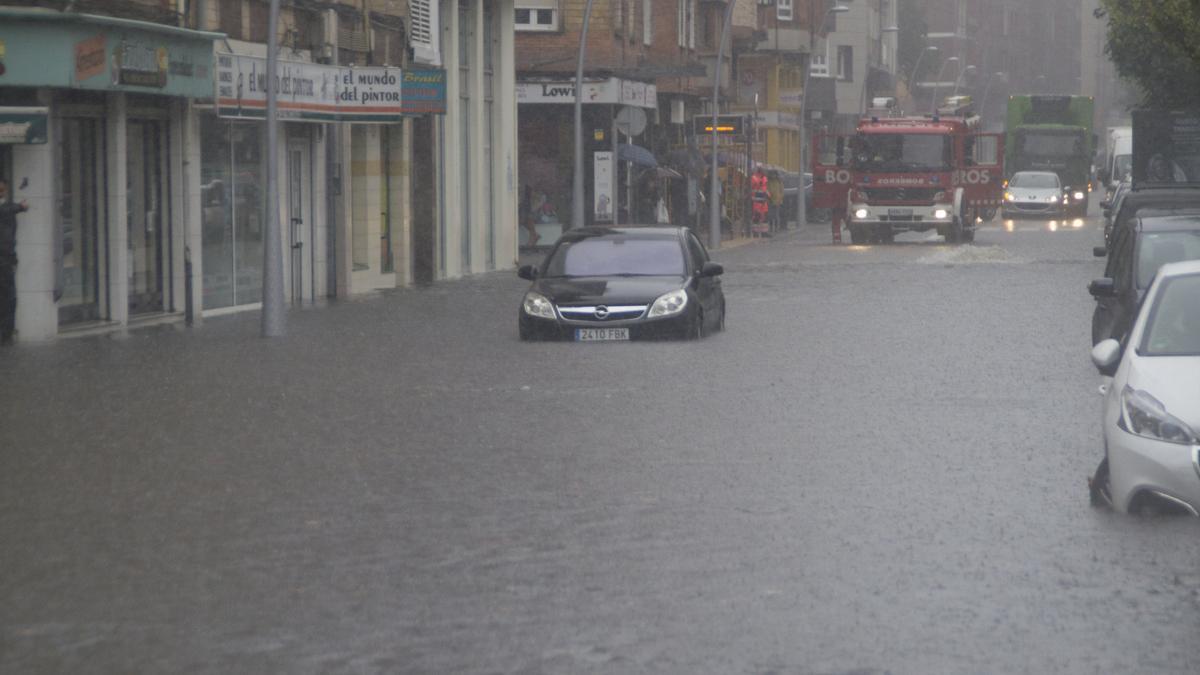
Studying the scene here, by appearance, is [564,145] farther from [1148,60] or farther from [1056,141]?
[1056,141]

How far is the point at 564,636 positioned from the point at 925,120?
47582mm

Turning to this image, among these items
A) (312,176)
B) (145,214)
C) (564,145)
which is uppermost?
(564,145)

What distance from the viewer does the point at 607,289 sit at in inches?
891

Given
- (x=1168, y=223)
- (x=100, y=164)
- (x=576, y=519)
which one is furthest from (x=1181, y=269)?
(x=100, y=164)

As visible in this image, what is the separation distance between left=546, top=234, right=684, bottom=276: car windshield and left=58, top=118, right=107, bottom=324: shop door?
520cm

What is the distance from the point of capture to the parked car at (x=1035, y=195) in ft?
235

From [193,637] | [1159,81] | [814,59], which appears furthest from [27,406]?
Result: [814,59]

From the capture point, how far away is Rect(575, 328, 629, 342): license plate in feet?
73.3

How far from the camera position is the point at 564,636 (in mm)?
7391

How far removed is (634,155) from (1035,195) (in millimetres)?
20549

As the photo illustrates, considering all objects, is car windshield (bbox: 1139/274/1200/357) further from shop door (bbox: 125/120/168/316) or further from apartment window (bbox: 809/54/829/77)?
apartment window (bbox: 809/54/829/77)

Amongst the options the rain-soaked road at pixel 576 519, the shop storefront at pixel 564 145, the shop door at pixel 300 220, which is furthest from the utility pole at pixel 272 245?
the shop storefront at pixel 564 145

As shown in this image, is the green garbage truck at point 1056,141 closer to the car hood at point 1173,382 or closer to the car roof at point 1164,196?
the car roof at point 1164,196

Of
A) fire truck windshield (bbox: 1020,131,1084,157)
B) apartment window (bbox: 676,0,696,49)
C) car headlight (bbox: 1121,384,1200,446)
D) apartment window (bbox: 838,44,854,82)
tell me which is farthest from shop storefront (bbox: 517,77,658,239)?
apartment window (bbox: 838,44,854,82)
